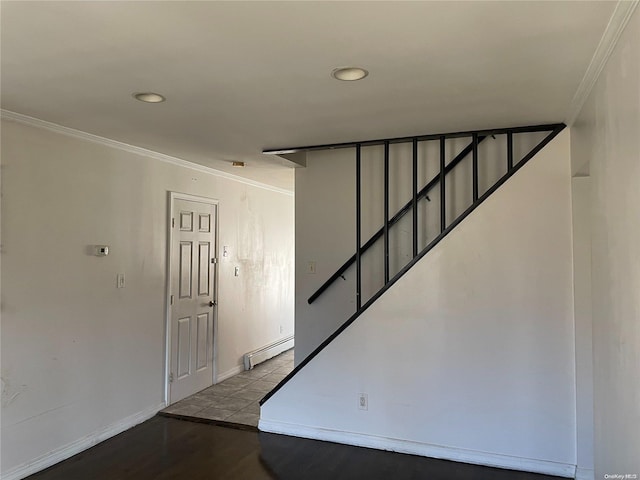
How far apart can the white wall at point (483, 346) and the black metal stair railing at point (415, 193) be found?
A: 0.17ft

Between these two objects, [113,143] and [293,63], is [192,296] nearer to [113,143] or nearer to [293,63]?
[113,143]

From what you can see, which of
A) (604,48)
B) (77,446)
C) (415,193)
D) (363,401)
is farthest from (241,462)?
(604,48)

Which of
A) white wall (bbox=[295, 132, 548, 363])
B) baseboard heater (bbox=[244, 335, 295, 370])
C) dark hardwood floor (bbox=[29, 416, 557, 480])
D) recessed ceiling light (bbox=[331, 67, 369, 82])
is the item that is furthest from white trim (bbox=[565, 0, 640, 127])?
baseboard heater (bbox=[244, 335, 295, 370])

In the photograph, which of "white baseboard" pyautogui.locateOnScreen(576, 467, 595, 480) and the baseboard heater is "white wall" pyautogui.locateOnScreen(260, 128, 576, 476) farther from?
the baseboard heater

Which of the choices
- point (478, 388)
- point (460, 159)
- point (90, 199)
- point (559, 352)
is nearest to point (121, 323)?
point (90, 199)

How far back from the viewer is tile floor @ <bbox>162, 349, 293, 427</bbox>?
3967 mm

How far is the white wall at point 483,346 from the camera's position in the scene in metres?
3.01

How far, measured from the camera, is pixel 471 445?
3158mm

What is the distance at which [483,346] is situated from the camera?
3.14 meters

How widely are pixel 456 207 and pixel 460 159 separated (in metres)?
0.38

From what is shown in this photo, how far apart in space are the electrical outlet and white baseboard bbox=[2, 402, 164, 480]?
1873mm

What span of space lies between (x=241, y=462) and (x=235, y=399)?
4.18 ft

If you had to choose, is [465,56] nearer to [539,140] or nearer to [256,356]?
[539,140]

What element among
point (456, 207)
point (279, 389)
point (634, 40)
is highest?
point (634, 40)
